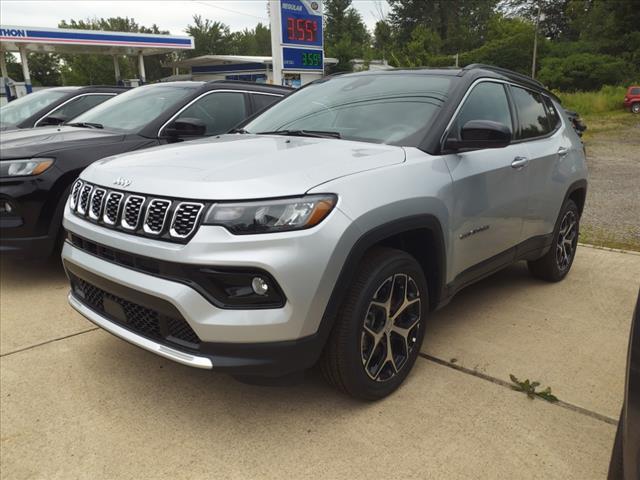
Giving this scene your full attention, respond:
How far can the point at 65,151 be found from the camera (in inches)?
175

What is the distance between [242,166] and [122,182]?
1.99 feet

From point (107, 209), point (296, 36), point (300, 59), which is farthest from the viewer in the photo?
point (300, 59)

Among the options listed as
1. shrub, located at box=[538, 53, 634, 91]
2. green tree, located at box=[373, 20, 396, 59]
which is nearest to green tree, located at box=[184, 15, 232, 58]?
green tree, located at box=[373, 20, 396, 59]

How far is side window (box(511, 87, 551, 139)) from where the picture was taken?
3.96 meters

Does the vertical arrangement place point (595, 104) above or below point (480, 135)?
below

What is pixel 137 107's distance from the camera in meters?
5.54

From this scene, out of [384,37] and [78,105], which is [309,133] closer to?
[78,105]

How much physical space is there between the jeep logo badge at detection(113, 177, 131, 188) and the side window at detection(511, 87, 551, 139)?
106 inches

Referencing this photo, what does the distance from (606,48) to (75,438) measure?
45758 millimetres

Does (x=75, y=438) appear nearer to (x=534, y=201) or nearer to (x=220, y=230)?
(x=220, y=230)

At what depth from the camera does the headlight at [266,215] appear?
224 cm

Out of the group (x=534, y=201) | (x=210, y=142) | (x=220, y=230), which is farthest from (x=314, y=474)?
(x=534, y=201)

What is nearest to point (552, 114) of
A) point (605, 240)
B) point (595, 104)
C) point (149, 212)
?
point (605, 240)

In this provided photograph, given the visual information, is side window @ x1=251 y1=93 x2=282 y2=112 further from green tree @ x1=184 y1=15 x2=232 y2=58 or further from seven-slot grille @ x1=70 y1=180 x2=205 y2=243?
green tree @ x1=184 y1=15 x2=232 y2=58
